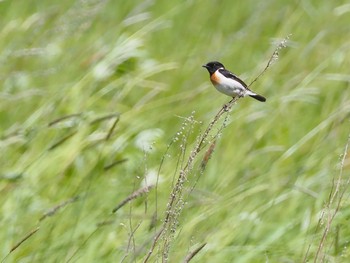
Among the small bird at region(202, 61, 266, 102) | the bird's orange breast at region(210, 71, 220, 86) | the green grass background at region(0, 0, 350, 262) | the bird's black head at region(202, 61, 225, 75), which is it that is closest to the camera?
the green grass background at region(0, 0, 350, 262)

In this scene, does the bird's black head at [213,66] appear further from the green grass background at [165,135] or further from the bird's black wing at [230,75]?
the green grass background at [165,135]

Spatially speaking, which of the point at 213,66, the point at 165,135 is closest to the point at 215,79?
the point at 213,66

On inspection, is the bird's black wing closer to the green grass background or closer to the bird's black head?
the bird's black head

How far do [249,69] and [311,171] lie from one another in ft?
4.48

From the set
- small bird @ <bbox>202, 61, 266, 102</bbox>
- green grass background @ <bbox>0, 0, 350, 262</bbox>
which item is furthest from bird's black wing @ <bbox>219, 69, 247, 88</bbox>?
green grass background @ <bbox>0, 0, 350, 262</bbox>

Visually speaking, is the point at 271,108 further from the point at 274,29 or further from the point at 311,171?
the point at 274,29

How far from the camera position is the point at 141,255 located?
3.39 m

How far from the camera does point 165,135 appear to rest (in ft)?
14.5

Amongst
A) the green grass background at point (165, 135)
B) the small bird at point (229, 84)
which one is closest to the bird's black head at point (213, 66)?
the small bird at point (229, 84)

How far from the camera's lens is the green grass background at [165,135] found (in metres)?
3.48

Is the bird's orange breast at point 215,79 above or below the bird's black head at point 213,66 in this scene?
above

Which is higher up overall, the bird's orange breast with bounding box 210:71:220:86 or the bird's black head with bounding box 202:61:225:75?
the bird's orange breast with bounding box 210:71:220:86

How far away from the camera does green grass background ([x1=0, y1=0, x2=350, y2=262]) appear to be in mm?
3482

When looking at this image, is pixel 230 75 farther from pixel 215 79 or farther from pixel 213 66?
pixel 213 66
